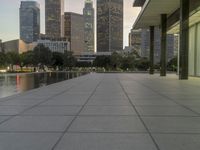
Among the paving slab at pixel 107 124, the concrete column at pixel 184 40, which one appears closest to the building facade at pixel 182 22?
the concrete column at pixel 184 40

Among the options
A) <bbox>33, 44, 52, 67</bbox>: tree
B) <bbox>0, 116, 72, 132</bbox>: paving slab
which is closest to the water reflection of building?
<bbox>0, 116, 72, 132</bbox>: paving slab

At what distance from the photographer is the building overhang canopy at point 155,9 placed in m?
41.6

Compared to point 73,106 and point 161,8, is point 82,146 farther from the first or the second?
point 161,8

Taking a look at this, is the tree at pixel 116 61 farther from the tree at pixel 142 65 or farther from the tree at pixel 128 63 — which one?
the tree at pixel 142 65

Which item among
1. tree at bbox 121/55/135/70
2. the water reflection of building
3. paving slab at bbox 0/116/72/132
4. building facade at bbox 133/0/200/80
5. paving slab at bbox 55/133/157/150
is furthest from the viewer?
tree at bbox 121/55/135/70

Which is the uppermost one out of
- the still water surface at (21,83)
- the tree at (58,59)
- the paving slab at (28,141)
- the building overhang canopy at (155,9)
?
the building overhang canopy at (155,9)

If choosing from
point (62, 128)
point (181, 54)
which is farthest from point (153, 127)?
point (181, 54)

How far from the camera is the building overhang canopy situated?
4161 centimetres

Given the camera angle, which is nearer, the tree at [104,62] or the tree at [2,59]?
the tree at [2,59]

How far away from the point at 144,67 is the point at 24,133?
124984 mm

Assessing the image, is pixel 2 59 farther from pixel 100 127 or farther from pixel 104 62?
pixel 100 127

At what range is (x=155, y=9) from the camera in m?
46.1

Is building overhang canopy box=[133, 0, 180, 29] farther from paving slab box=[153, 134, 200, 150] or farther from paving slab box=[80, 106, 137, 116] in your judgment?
paving slab box=[153, 134, 200, 150]

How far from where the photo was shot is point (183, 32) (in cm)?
3516
